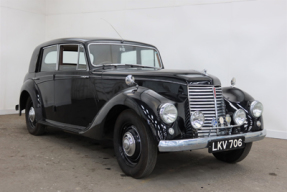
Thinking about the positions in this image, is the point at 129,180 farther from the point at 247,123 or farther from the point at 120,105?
the point at 247,123

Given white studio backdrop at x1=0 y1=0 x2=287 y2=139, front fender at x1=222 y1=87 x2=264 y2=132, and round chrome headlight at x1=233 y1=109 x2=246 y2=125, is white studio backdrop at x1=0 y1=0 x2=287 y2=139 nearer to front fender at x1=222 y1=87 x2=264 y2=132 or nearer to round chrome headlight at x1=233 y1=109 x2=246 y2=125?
front fender at x1=222 y1=87 x2=264 y2=132

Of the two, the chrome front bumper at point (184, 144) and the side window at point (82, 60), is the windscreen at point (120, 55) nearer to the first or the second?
the side window at point (82, 60)

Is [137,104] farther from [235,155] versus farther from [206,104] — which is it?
[235,155]

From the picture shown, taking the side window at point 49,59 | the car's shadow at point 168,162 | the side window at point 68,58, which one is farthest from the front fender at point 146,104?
the side window at point 49,59

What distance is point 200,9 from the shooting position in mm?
6465

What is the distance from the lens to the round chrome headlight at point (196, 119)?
9.78 ft

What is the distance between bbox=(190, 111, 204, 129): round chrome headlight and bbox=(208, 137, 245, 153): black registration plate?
21 cm

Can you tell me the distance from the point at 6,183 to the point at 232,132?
2401mm

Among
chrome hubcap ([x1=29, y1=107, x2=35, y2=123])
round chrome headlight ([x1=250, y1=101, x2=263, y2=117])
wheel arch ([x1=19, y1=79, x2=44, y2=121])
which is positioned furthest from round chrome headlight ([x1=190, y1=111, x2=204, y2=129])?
chrome hubcap ([x1=29, y1=107, x2=35, y2=123])

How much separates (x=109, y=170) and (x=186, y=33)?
414 cm

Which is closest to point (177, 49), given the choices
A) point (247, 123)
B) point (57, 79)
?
point (57, 79)

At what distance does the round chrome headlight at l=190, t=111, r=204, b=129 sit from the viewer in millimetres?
2982

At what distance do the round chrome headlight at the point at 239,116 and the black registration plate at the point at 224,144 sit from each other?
22cm

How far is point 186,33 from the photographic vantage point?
21.8 feet
